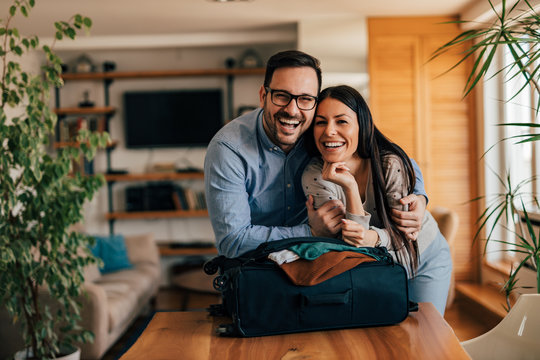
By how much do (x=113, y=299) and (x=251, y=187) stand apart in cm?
241

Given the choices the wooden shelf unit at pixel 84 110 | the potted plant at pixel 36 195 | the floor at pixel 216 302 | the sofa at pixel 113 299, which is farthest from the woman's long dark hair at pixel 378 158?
the wooden shelf unit at pixel 84 110

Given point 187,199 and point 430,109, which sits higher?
point 430,109

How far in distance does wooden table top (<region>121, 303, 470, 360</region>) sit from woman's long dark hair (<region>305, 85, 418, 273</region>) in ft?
0.83

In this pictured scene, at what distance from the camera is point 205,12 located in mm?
4176

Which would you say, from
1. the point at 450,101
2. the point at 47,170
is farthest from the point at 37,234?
the point at 450,101

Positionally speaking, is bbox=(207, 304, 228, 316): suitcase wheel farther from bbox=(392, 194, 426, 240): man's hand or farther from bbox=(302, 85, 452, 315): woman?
bbox=(392, 194, 426, 240): man's hand

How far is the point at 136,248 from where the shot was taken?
4625 millimetres

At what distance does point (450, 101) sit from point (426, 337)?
12.4ft

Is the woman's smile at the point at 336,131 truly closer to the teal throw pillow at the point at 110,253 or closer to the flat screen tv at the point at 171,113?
the teal throw pillow at the point at 110,253

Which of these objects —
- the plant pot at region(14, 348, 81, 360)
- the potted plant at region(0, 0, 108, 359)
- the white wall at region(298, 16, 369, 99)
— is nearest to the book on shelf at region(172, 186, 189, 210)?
the white wall at region(298, 16, 369, 99)

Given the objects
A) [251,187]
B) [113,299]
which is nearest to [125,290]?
[113,299]

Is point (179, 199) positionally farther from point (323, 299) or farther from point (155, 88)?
point (323, 299)

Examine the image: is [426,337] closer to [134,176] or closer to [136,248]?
[136,248]

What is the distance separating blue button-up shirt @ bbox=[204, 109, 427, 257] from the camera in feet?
3.96
